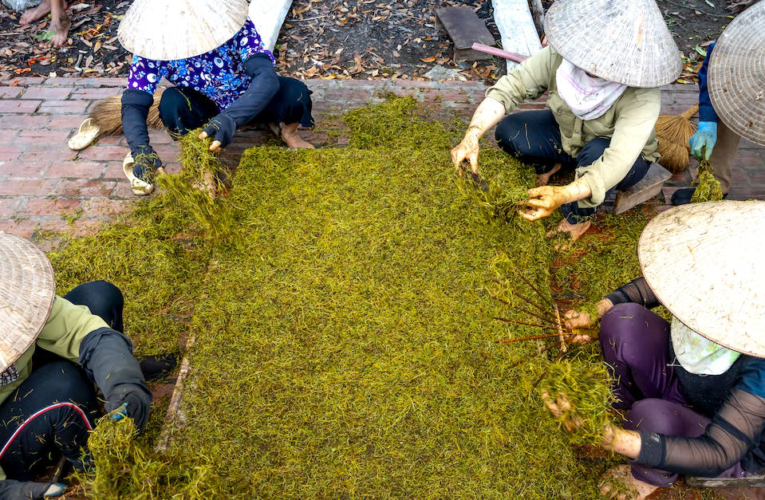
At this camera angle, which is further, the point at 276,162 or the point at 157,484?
the point at 276,162

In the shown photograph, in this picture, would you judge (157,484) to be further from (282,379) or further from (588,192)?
(588,192)

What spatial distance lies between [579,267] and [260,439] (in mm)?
1785

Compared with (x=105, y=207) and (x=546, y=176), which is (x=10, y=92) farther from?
(x=546, y=176)

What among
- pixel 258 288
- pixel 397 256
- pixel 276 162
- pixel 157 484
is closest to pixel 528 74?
pixel 397 256

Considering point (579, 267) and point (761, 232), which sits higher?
point (761, 232)

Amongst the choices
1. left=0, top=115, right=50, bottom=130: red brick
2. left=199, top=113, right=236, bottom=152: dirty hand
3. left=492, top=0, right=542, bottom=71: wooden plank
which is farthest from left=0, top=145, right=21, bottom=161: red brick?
left=492, top=0, right=542, bottom=71: wooden plank

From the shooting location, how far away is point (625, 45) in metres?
2.12

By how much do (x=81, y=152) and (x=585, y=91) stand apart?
3057mm

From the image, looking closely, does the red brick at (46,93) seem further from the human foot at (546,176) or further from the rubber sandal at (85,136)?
the human foot at (546,176)

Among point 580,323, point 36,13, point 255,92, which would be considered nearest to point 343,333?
point 580,323

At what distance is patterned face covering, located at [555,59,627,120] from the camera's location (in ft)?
7.50

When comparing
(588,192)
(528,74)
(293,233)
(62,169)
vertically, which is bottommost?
(62,169)

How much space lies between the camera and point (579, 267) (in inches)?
104

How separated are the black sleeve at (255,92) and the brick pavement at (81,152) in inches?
25.2
